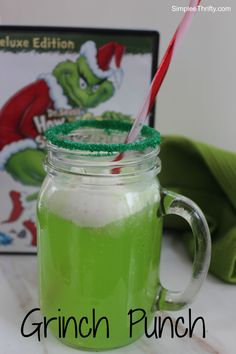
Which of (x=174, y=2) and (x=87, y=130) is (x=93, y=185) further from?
(x=174, y=2)

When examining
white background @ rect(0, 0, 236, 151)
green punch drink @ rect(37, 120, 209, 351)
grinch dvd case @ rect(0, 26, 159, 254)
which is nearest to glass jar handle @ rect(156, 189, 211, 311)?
green punch drink @ rect(37, 120, 209, 351)

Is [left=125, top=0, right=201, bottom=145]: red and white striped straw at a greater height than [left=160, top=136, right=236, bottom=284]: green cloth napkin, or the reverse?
[left=125, top=0, right=201, bottom=145]: red and white striped straw

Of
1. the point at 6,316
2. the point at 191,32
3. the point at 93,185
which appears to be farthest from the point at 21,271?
the point at 191,32

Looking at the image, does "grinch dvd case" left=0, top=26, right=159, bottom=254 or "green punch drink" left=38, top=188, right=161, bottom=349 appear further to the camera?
"grinch dvd case" left=0, top=26, right=159, bottom=254

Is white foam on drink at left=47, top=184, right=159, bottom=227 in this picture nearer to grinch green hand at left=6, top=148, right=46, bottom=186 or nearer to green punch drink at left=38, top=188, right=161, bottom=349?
green punch drink at left=38, top=188, right=161, bottom=349

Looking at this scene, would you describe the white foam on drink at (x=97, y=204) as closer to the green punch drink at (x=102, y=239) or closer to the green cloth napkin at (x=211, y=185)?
the green punch drink at (x=102, y=239)

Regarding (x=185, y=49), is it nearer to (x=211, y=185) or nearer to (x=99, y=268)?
(x=211, y=185)

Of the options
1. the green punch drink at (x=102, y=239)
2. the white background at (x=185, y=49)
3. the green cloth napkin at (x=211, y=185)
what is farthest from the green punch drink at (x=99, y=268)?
the white background at (x=185, y=49)
